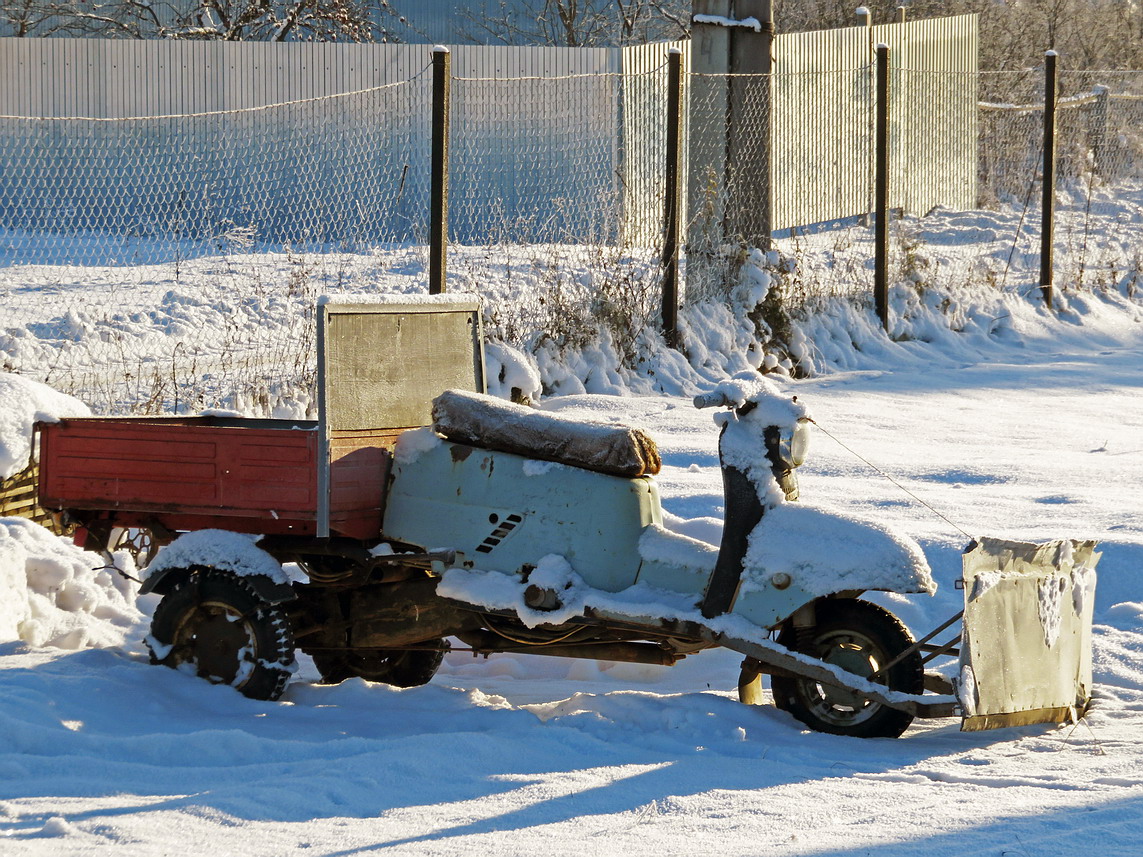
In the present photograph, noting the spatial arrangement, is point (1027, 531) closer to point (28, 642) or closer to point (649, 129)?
point (28, 642)

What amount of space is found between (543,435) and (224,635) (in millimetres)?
1318

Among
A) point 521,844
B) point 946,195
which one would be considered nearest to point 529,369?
point 521,844

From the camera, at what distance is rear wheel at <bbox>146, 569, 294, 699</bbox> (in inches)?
182

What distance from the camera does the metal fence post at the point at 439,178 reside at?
8.12m

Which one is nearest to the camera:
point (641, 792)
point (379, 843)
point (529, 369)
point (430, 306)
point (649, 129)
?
point (379, 843)

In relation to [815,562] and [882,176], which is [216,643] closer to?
[815,562]

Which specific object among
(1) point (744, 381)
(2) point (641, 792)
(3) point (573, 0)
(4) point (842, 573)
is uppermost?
(3) point (573, 0)

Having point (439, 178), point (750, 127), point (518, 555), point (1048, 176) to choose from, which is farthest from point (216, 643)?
point (1048, 176)

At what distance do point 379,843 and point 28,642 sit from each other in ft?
7.33

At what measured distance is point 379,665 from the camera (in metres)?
5.24

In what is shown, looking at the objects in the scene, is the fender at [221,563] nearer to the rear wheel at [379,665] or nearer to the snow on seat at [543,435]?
the rear wheel at [379,665]

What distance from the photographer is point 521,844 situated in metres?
3.37

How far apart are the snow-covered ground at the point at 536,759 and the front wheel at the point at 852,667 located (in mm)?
70

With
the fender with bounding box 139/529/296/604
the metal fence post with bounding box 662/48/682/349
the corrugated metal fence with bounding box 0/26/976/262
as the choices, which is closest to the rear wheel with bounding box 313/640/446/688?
the fender with bounding box 139/529/296/604
